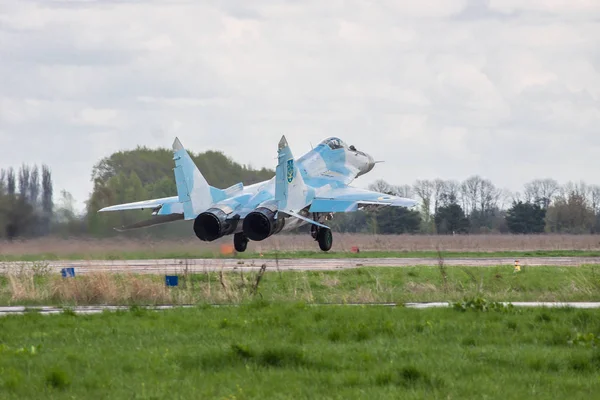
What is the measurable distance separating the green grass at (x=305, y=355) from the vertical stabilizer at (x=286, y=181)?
58.7 ft

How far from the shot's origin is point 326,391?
10633 millimetres

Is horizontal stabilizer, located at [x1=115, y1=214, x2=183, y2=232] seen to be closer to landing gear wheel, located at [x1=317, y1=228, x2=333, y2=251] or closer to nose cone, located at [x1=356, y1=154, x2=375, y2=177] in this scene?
landing gear wheel, located at [x1=317, y1=228, x2=333, y2=251]

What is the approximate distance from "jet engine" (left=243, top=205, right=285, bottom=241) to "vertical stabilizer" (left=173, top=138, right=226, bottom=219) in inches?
86.0

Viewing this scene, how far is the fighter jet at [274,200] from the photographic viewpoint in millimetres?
34344

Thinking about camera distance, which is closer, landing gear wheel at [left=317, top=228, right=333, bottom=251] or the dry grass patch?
the dry grass patch

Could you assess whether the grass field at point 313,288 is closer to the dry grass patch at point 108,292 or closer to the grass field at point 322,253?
the dry grass patch at point 108,292

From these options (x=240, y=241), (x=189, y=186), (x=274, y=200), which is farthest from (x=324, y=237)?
(x=189, y=186)

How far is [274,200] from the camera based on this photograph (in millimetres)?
35188

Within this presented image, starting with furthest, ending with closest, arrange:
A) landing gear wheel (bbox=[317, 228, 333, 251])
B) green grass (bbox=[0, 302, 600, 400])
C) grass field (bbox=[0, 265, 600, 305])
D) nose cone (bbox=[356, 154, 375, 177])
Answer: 1. nose cone (bbox=[356, 154, 375, 177])
2. landing gear wheel (bbox=[317, 228, 333, 251])
3. grass field (bbox=[0, 265, 600, 305])
4. green grass (bbox=[0, 302, 600, 400])

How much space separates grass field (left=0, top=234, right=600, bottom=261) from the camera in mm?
39281

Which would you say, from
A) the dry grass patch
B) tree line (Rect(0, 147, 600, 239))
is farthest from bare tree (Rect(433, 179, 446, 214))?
the dry grass patch

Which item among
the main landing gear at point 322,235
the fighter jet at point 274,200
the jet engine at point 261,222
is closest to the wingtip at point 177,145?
the fighter jet at point 274,200

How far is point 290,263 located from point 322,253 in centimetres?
814

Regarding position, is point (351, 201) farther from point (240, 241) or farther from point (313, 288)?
point (313, 288)
